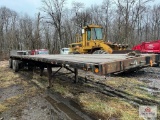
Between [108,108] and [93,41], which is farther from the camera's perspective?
[93,41]

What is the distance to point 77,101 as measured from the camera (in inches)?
250

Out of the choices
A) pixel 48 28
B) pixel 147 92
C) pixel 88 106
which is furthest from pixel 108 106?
pixel 48 28

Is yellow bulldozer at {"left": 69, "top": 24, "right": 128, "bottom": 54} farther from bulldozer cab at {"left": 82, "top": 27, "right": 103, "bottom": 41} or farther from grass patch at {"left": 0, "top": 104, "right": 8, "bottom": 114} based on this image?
grass patch at {"left": 0, "top": 104, "right": 8, "bottom": 114}

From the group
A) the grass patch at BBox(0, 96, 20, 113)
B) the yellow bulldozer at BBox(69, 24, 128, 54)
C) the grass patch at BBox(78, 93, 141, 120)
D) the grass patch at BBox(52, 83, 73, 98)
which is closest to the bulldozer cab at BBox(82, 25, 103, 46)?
the yellow bulldozer at BBox(69, 24, 128, 54)

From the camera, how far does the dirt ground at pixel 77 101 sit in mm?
5156

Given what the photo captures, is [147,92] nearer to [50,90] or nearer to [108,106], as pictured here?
[108,106]

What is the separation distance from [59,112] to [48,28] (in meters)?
48.2

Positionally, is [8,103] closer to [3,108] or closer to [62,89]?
[3,108]

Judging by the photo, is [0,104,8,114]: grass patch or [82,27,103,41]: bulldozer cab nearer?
[0,104,8,114]: grass patch

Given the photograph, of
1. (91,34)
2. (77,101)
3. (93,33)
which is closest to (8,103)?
(77,101)

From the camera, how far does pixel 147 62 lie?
16.8ft

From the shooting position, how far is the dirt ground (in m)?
5.16

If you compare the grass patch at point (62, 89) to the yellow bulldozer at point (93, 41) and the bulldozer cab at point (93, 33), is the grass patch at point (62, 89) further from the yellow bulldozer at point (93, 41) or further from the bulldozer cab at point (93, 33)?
the bulldozer cab at point (93, 33)

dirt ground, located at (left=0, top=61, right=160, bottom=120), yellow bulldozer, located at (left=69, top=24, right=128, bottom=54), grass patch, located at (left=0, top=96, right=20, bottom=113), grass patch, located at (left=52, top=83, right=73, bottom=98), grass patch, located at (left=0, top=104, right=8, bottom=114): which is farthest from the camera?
yellow bulldozer, located at (left=69, top=24, right=128, bottom=54)
